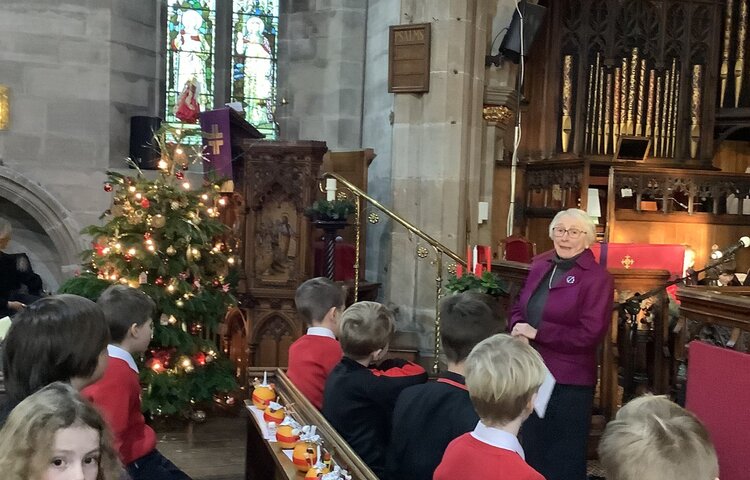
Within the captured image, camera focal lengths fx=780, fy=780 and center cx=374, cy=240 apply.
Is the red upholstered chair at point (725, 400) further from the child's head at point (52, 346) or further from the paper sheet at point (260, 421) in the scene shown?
Result: the child's head at point (52, 346)

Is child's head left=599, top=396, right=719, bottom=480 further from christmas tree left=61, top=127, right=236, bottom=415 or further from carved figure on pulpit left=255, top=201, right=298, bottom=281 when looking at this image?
carved figure on pulpit left=255, top=201, right=298, bottom=281

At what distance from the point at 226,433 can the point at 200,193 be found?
160cm

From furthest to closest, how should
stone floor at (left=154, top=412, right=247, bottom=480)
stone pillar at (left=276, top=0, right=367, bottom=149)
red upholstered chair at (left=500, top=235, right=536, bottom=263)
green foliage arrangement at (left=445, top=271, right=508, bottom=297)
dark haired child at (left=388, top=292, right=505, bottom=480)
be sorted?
stone pillar at (left=276, top=0, right=367, bottom=149) < red upholstered chair at (left=500, top=235, right=536, bottom=263) < stone floor at (left=154, top=412, right=247, bottom=480) < green foliage arrangement at (left=445, top=271, right=508, bottom=297) < dark haired child at (left=388, top=292, right=505, bottom=480)

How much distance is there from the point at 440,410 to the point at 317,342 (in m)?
1.13

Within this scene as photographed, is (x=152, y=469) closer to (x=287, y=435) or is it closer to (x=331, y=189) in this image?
(x=287, y=435)

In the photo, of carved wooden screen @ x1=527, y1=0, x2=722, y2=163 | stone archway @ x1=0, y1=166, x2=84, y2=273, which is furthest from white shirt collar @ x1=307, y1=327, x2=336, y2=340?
carved wooden screen @ x1=527, y1=0, x2=722, y2=163

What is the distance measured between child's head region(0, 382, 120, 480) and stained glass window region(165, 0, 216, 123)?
7.49 m

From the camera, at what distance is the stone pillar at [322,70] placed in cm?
866

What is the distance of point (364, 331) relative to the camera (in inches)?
112

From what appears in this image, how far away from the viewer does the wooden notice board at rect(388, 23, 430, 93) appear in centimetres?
676

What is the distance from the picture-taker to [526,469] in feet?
6.30

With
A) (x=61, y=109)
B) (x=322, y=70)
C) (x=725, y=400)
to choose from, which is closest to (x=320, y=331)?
(x=725, y=400)

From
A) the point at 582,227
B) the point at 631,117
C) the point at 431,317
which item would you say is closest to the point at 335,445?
the point at 582,227

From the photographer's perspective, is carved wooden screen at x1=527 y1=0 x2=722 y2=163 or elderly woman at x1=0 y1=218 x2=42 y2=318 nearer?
elderly woman at x1=0 y1=218 x2=42 y2=318
